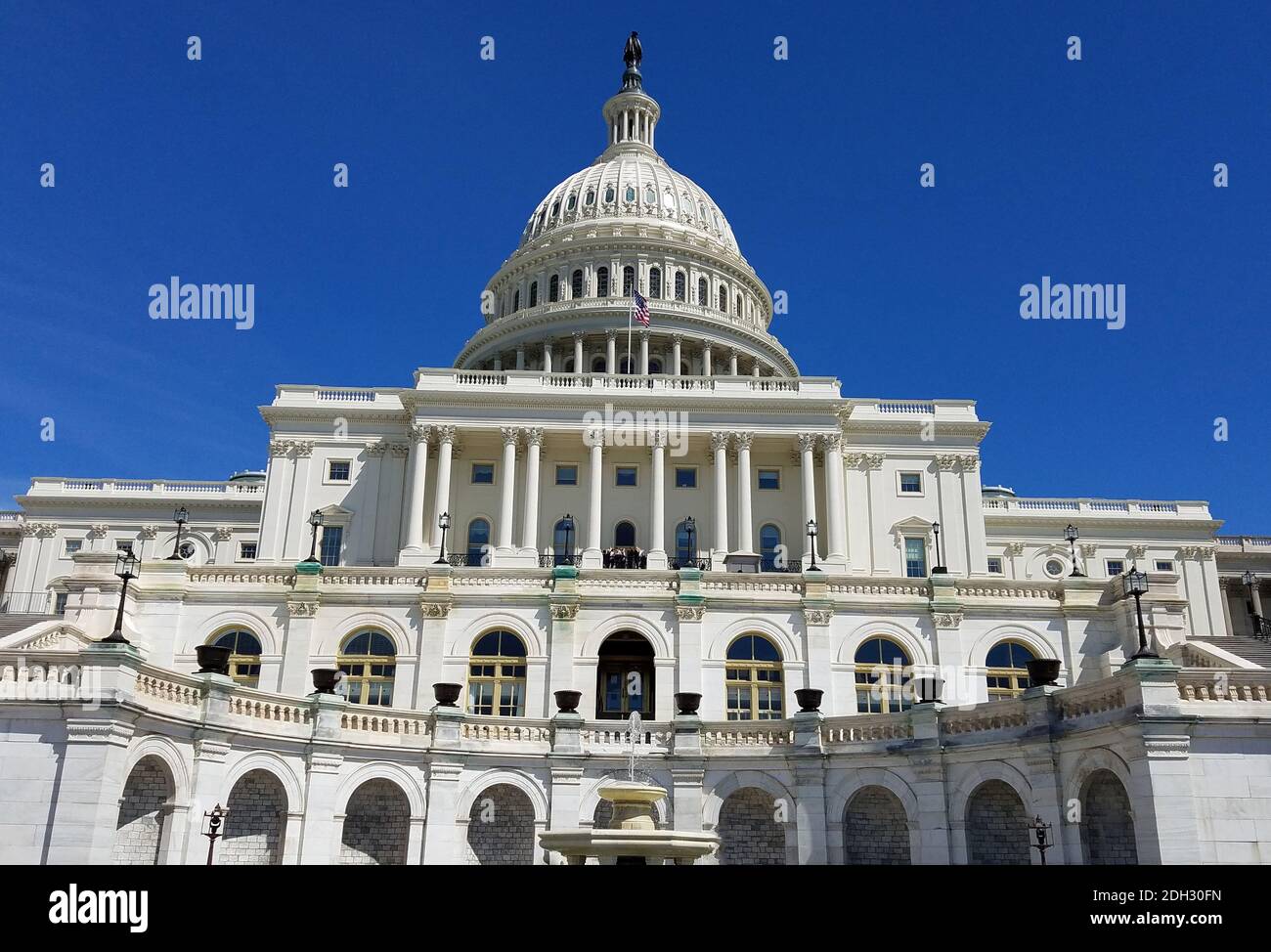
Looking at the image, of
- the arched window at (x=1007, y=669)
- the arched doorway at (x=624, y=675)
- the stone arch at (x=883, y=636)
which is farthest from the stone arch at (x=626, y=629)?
the arched window at (x=1007, y=669)

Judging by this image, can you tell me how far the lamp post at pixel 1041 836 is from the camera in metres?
26.1

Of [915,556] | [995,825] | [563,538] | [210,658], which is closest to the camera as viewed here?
[210,658]

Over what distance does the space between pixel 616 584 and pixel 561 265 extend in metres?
69.7

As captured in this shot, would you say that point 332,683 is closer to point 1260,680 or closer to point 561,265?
point 1260,680

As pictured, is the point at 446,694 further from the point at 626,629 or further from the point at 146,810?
the point at 626,629

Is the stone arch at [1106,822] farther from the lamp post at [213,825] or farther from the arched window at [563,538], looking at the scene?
the arched window at [563,538]

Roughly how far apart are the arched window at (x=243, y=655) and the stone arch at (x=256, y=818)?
483 inches

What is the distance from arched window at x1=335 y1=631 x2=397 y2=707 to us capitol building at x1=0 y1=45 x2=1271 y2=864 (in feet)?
0.38

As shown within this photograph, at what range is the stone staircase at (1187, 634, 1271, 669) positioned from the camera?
39.8 m

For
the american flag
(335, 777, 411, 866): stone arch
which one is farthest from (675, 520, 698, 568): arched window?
(335, 777, 411, 866): stone arch

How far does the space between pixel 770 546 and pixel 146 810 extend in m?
50.3

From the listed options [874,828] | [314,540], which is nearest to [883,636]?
[874,828]

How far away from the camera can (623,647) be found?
143ft
